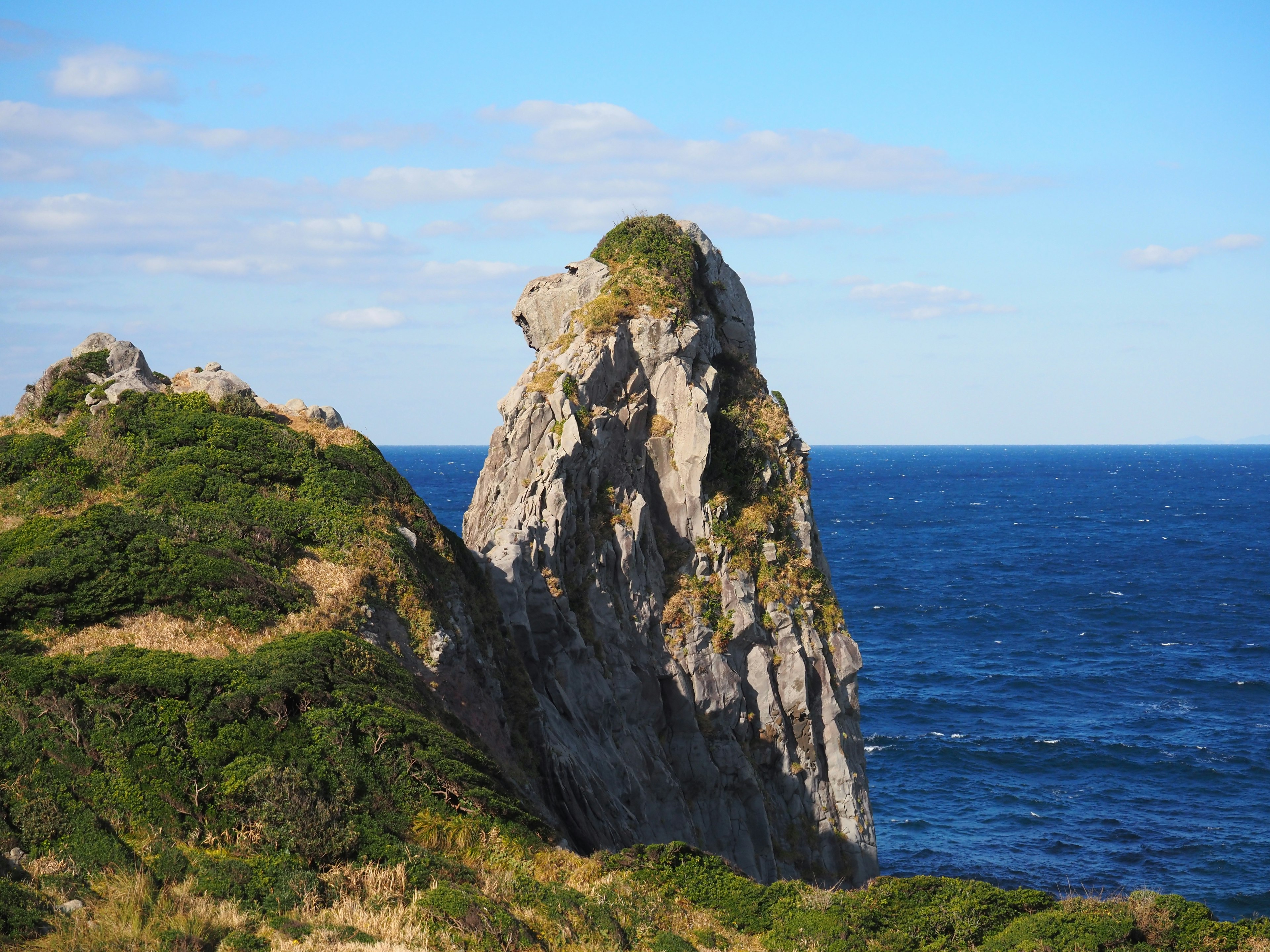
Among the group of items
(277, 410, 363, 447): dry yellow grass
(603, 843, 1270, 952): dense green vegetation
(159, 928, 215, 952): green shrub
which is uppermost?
(277, 410, 363, 447): dry yellow grass

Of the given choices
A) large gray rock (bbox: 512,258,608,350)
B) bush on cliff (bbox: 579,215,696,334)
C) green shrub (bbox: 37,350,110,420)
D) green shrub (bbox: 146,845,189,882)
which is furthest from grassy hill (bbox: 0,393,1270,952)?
large gray rock (bbox: 512,258,608,350)

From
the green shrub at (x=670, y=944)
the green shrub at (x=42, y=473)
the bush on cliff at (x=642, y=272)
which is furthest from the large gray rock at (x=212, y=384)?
the green shrub at (x=670, y=944)

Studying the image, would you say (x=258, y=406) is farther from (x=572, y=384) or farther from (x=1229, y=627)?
(x=1229, y=627)

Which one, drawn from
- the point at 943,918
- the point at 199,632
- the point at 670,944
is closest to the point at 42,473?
the point at 199,632


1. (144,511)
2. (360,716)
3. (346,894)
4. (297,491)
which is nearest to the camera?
(346,894)

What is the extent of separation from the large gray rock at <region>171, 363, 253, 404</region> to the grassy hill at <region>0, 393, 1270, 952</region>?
7081 millimetres

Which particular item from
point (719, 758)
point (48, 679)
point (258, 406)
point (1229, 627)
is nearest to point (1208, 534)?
point (1229, 627)

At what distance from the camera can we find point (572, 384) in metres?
34.5

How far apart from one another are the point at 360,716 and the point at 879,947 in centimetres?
962

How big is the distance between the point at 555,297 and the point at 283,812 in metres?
28.4

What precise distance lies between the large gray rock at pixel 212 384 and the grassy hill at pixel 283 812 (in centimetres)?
708

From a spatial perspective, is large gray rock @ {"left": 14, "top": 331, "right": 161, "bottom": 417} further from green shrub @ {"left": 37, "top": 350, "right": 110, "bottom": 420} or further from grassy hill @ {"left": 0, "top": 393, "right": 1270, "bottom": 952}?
grassy hill @ {"left": 0, "top": 393, "right": 1270, "bottom": 952}

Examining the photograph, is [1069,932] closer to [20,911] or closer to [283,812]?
[283,812]

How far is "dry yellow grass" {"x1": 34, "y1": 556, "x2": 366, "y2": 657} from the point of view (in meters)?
18.1
